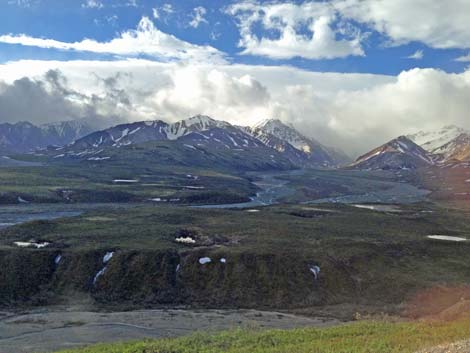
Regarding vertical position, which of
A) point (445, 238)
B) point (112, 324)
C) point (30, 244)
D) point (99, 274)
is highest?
point (30, 244)

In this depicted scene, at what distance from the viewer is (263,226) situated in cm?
12769

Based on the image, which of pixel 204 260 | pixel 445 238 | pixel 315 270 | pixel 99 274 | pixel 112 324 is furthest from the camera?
pixel 445 238

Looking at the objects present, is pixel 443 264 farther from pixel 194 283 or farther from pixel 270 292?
pixel 194 283

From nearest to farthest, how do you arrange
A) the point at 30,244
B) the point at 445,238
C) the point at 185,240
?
1. the point at 30,244
2. the point at 185,240
3. the point at 445,238

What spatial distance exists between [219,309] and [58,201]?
14307 centimetres

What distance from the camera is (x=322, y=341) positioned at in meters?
46.2

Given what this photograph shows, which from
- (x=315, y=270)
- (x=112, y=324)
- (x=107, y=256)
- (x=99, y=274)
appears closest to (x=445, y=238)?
(x=315, y=270)

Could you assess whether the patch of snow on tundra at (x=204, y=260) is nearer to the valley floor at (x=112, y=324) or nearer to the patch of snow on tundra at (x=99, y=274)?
the patch of snow on tundra at (x=99, y=274)

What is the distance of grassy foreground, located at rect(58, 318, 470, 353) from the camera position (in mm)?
42031

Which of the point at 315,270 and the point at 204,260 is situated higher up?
the point at 204,260

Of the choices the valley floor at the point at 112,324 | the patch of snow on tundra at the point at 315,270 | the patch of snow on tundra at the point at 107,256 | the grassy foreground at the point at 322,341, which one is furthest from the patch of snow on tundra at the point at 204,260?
the grassy foreground at the point at 322,341

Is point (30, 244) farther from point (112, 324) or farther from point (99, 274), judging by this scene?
point (112, 324)

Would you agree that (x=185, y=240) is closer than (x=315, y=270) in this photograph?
No

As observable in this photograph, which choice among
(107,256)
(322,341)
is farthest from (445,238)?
(322,341)
